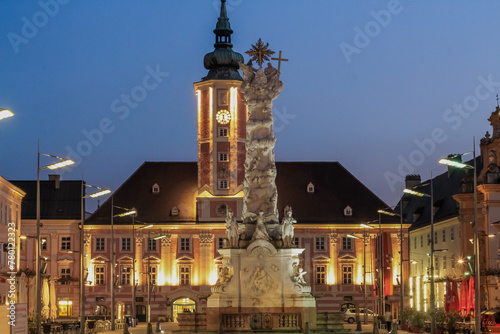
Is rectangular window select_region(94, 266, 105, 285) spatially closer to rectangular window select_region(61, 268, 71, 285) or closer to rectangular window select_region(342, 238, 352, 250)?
rectangular window select_region(61, 268, 71, 285)

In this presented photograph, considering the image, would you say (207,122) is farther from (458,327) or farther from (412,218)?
(458,327)

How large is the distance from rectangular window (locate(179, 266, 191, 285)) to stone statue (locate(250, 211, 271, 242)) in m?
49.5

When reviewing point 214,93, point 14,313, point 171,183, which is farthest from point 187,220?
point 14,313

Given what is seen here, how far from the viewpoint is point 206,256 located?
115 m

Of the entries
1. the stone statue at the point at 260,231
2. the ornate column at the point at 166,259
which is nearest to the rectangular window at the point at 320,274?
the ornate column at the point at 166,259

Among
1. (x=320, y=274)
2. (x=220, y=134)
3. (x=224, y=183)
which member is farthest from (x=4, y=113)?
(x=320, y=274)

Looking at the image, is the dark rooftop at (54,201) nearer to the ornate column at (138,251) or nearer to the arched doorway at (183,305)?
the ornate column at (138,251)

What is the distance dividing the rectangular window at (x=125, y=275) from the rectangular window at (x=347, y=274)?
2113 cm

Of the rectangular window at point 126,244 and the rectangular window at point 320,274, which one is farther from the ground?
the rectangular window at point 126,244

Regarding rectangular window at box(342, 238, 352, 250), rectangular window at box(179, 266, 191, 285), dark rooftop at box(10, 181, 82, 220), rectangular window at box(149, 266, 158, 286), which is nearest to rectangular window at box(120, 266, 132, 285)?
rectangular window at box(149, 266, 158, 286)

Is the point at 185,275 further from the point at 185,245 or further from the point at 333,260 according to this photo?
the point at 333,260

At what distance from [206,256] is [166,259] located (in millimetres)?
3978

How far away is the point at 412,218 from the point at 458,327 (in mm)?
66280

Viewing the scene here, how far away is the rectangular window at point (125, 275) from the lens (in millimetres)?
114562
